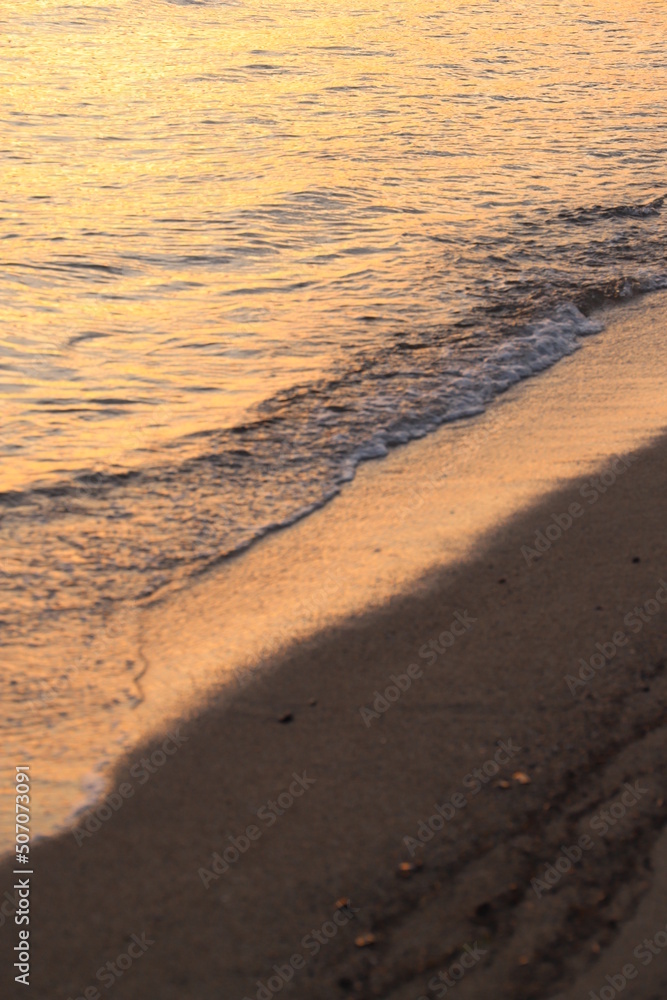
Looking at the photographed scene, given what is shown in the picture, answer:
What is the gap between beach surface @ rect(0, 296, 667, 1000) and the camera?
2223mm

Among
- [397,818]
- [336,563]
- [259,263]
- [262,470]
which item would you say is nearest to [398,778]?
[397,818]

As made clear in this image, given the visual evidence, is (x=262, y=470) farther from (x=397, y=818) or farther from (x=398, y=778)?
(x=397, y=818)

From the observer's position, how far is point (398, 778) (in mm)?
2684

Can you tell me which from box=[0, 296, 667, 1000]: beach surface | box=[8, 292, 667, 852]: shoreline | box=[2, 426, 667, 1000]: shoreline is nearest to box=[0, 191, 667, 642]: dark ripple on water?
box=[8, 292, 667, 852]: shoreline

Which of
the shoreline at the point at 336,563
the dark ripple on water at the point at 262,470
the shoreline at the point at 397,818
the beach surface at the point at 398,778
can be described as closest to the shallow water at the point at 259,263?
the dark ripple on water at the point at 262,470

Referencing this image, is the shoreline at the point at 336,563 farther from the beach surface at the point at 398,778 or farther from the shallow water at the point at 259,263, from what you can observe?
the shallow water at the point at 259,263

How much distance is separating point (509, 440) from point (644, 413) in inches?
26.4

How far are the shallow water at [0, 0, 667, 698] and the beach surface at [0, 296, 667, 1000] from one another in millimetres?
629

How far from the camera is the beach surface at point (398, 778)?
2.22 metres

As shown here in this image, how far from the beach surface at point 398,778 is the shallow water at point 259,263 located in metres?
0.63

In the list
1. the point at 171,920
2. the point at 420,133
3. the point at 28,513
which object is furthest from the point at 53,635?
the point at 420,133

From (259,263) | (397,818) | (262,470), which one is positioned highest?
(259,263)

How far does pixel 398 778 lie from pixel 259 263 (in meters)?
4.99

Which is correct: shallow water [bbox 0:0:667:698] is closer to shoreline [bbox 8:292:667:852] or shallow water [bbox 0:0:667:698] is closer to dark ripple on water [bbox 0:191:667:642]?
dark ripple on water [bbox 0:191:667:642]
